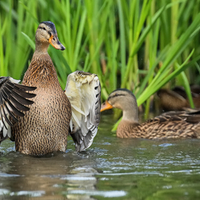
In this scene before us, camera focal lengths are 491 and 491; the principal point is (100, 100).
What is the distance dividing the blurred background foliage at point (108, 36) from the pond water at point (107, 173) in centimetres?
118

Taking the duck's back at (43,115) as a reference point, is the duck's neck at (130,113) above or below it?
below

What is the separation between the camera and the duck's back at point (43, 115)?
4.98m

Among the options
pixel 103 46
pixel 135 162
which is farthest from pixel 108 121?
pixel 135 162

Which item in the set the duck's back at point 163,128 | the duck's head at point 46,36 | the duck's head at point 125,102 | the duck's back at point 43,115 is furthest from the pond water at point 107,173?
the duck's head at point 46,36

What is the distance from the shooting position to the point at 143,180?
3.80m

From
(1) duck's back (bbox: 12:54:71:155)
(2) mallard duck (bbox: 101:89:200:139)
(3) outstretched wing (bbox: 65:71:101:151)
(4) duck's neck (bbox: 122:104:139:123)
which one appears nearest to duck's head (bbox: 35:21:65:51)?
(1) duck's back (bbox: 12:54:71:155)

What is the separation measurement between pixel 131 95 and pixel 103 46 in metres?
1.94

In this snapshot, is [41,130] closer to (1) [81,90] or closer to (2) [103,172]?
(1) [81,90]

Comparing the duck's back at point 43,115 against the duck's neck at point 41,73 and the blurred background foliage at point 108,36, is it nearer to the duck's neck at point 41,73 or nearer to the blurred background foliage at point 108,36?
the duck's neck at point 41,73

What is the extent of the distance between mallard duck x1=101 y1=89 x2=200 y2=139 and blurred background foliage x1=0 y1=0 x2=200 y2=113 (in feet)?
0.71

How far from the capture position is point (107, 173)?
4129 mm

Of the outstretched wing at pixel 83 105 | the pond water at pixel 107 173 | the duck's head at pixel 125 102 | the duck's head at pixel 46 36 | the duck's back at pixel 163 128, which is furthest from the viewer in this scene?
the duck's head at pixel 125 102

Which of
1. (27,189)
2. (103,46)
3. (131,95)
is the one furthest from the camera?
(103,46)

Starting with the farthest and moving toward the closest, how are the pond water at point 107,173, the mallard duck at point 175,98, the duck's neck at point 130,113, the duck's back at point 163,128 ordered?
the mallard duck at point 175,98, the duck's neck at point 130,113, the duck's back at point 163,128, the pond water at point 107,173
